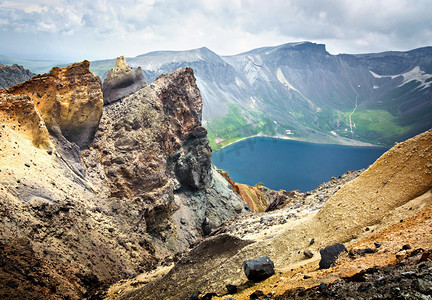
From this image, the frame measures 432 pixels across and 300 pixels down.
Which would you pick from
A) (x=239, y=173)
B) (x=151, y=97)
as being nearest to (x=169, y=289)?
(x=151, y=97)

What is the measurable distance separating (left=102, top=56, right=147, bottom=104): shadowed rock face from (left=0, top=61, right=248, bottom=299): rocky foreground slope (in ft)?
3.77

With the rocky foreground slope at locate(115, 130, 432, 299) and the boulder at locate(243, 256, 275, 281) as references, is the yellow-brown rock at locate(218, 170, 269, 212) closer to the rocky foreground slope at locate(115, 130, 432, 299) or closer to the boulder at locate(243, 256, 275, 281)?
the rocky foreground slope at locate(115, 130, 432, 299)

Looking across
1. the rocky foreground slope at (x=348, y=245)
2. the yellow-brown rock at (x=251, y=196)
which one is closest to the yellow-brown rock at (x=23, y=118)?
the rocky foreground slope at (x=348, y=245)

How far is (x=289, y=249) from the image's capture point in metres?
14.8

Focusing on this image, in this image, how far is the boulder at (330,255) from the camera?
10992mm

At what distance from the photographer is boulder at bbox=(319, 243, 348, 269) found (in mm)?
10992

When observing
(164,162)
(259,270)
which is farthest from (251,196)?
(259,270)

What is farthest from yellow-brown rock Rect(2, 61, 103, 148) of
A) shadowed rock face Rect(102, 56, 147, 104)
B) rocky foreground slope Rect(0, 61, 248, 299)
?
shadowed rock face Rect(102, 56, 147, 104)

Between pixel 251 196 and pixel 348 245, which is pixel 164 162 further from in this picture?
pixel 251 196

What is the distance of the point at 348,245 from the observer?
12648 millimetres

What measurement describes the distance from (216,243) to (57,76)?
2327cm

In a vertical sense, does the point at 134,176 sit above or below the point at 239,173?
above

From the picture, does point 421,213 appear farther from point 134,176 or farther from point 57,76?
point 57,76

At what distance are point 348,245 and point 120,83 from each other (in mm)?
36449
